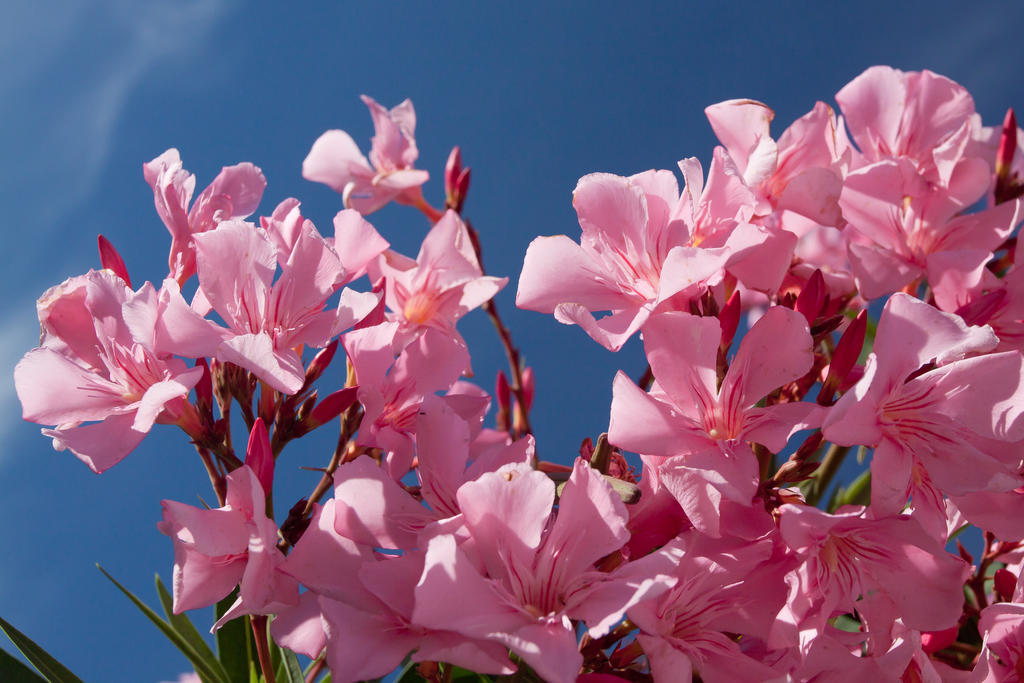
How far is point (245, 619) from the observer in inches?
48.8

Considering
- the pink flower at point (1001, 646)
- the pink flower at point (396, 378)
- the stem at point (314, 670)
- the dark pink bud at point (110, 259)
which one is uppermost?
the dark pink bud at point (110, 259)

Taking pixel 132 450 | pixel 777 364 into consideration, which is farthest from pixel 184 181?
pixel 777 364

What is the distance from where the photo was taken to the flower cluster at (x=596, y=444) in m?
0.74

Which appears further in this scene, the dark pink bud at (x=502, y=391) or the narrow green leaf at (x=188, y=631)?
the dark pink bud at (x=502, y=391)

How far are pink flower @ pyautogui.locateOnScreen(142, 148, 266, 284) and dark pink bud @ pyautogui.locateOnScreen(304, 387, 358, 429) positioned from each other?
243 millimetres

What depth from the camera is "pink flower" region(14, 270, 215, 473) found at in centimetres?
81

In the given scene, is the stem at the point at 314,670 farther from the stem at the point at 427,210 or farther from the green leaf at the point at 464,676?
the stem at the point at 427,210

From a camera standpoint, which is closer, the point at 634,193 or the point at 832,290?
the point at 634,193

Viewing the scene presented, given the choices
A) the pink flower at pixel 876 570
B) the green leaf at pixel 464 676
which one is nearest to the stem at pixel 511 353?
the green leaf at pixel 464 676

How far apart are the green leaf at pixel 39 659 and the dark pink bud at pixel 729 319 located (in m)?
0.90

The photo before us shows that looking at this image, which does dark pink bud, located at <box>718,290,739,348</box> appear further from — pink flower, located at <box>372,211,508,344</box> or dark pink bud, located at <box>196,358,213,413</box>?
dark pink bud, located at <box>196,358,213,413</box>

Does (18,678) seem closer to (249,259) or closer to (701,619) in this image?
(249,259)

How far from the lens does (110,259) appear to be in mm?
970

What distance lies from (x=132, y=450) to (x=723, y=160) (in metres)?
0.72
